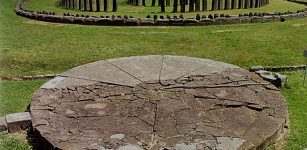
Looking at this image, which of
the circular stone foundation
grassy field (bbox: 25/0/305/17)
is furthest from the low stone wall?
the circular stone foundation

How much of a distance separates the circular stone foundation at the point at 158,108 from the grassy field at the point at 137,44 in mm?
2182

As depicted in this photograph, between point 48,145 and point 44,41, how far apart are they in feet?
24.4

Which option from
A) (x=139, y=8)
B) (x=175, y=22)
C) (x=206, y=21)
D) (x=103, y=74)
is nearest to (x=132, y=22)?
(x=175, y=22)

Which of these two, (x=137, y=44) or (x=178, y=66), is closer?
(x=178, y=66)

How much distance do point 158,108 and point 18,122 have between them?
237cm

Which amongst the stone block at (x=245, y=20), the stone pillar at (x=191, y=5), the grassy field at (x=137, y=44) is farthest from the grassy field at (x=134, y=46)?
the stone pillar at (x=191, y=5)

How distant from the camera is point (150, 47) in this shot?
40.4ft

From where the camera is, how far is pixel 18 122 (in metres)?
6.88

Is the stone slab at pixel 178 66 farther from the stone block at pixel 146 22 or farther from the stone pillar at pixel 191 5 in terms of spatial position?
the stone pillar at pixel 191 5

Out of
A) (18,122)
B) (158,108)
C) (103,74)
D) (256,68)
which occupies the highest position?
(103,74)

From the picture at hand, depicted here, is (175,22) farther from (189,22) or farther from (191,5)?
(191,5)

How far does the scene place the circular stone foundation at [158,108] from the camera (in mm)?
6082

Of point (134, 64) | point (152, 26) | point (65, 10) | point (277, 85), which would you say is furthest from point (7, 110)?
point (65, 10)

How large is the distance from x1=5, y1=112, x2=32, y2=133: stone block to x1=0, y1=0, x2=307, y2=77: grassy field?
3.29 metres
